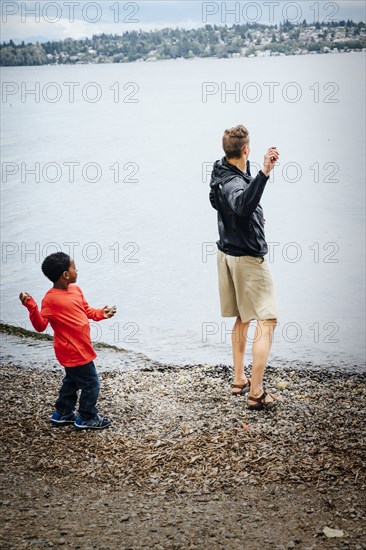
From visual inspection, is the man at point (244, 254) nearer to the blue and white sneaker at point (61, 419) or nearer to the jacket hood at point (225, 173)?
the jacket hood at point (225, 173)

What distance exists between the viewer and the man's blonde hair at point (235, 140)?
21.4 feet

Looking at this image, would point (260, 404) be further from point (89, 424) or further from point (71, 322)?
point (71, 322)

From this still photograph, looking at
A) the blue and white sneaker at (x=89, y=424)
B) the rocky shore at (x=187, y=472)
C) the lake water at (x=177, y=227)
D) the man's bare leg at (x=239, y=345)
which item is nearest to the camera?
the rocky shore at (x=187, y=472)

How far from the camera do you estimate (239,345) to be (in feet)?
23.5

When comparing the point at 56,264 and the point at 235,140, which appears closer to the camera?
the point at 56,264

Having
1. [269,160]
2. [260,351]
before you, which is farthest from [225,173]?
[260,351]

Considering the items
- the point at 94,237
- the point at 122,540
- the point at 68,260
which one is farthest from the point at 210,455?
the point at 94,237

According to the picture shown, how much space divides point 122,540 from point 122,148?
156ft

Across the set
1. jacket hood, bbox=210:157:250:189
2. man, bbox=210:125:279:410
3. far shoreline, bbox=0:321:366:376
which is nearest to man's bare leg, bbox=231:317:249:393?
man, bbox=210:125:279:410

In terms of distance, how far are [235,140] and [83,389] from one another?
258 cm

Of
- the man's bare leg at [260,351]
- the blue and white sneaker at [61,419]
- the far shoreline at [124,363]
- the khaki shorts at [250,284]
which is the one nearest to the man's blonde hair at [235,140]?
the khaki shorts at [250,284]

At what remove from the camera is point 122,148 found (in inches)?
2007

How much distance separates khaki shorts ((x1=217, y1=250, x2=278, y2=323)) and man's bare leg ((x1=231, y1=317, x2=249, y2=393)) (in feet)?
0.60

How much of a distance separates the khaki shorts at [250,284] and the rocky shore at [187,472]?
92 cm
